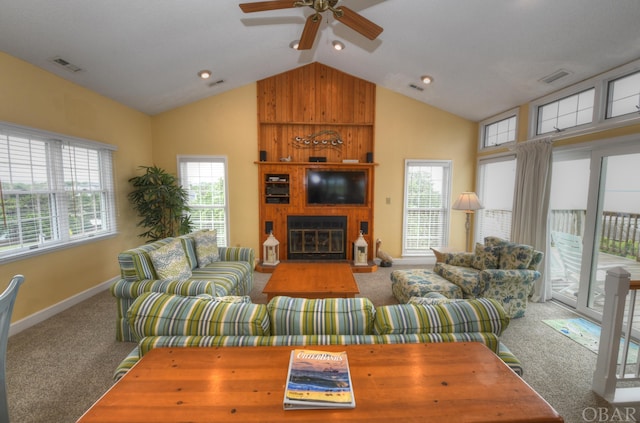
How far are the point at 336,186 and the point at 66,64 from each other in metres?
4.04

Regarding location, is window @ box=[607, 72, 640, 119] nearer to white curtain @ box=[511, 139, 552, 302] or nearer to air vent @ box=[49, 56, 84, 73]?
white curtain @ box=[511, 139, 552, 302]

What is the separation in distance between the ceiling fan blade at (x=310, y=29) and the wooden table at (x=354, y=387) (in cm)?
246

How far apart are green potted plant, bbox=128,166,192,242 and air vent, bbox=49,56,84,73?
1.57 metres

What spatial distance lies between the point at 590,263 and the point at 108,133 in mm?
6629

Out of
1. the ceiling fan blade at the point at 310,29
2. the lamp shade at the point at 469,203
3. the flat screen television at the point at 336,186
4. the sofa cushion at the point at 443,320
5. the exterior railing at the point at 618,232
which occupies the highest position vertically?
the ceiling fan blade at the point at 310,29

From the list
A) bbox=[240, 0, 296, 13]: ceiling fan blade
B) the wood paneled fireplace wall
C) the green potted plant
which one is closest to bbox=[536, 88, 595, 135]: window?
the wood paneled fireplace wall

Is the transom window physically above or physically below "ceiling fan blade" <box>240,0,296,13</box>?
below

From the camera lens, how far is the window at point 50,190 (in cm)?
283

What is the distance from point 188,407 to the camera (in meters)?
0.95

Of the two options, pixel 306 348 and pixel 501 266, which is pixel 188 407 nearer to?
pixel 306 348

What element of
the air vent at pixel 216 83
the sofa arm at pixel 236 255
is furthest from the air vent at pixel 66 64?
the sofa arm at pixel 236 255

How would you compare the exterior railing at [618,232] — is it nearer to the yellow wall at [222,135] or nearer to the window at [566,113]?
the window at [566,113]

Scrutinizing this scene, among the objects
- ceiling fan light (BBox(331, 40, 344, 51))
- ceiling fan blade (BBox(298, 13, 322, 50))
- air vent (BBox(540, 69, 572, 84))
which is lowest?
air vent (BBox(540, 69, 572, 84))

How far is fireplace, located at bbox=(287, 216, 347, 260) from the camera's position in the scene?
210 inches
